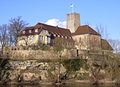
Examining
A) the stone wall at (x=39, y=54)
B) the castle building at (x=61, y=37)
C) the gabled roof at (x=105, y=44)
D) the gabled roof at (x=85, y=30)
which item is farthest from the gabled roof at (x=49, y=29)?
the stone wall at (x=39, y=54)

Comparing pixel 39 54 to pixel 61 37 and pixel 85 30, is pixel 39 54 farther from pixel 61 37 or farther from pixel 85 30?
pixel 85 30

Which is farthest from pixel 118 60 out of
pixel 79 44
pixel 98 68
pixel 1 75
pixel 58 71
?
pixel 1 75

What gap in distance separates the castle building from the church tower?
13.8 feet

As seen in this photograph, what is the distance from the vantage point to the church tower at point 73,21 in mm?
86250

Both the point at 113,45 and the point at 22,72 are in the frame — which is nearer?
the point at 22,72

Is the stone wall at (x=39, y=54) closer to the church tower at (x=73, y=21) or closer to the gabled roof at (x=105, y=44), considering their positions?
the gabled roof at (x=105, y=44)

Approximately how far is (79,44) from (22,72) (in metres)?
22.4

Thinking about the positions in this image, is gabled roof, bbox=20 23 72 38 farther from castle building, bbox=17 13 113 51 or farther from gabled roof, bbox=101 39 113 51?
gabled roof, bbox=101 39 113 51

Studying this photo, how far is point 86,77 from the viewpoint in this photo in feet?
185

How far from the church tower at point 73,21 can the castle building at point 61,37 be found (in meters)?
4.21

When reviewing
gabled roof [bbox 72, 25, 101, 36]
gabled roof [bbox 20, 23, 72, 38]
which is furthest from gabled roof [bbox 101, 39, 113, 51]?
gabled roof [bbox 20, 23, 72, 38]

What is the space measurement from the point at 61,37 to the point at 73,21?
12.9m

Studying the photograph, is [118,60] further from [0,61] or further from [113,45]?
[0,61]

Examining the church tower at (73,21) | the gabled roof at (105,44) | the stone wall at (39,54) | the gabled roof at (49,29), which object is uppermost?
the church tower at (73,21)
